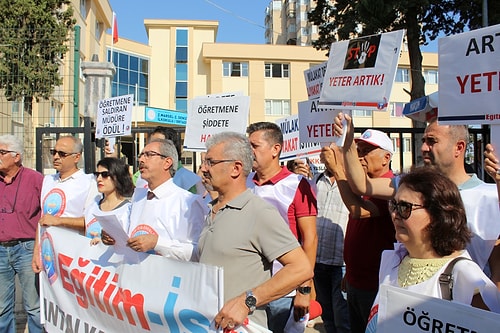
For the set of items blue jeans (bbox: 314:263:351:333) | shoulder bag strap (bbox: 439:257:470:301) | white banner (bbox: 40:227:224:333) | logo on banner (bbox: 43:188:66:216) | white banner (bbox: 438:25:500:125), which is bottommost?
blue jeans (bbox: 314:263:351:333)

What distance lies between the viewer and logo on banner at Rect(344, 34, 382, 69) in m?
3.42

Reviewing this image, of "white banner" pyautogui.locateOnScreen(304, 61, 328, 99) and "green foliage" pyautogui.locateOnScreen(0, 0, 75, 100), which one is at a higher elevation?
"green foliage" pyautogui.locateOnScreen(0, 0, 75, 100)

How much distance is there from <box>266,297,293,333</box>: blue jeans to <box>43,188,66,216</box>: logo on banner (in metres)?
2.27

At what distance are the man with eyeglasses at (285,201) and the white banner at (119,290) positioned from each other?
768 millimetres

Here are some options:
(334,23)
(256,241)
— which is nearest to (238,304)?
(256,241)

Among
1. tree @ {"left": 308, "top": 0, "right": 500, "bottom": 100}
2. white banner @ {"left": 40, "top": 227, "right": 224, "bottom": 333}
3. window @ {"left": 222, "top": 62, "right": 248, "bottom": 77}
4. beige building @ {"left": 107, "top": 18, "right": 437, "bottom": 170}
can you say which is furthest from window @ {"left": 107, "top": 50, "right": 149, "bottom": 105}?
white banner @ {"left": 40, "top": 227, "right": 224, "bottom": 333}

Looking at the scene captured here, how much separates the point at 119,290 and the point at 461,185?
2209 mm

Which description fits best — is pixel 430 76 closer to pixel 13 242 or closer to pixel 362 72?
pixel 362 72

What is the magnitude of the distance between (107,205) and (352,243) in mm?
2142

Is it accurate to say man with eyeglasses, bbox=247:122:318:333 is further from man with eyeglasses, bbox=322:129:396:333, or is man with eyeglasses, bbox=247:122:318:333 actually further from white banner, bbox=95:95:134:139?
white banner, bbox=95:95:134:139

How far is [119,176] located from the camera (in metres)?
4.26

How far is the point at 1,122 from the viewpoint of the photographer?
390 inches

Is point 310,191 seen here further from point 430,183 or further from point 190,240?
point 430,183

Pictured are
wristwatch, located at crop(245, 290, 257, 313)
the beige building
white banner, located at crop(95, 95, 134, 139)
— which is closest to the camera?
wristwatch, located at crop(245, 290, 257, 313)
